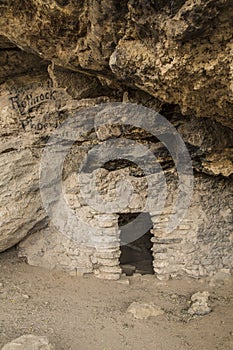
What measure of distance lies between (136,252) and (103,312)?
7.62 ft

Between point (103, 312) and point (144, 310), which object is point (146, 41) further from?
point (103, 312)

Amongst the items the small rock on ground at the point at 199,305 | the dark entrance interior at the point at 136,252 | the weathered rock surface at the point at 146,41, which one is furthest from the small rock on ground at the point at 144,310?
the weathered rock surface at the point at 146,41

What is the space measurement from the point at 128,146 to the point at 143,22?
245 centimetres

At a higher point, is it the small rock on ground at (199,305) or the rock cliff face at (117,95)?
the rock cliff face at (117,95)

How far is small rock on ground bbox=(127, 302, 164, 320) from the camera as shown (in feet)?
15.4

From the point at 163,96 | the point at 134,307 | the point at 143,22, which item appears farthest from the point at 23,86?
the point at 134,307

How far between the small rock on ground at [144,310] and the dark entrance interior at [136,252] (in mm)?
1234

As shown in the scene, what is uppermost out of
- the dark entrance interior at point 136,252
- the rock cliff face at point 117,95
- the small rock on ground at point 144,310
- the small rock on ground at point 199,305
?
the rock cliff face at point 117,95

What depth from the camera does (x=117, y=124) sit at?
484 cm

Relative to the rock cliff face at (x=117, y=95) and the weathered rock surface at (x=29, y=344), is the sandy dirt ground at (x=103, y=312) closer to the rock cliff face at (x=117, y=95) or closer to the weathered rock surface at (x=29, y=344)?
the rock cliff face at (x=117, y=95)

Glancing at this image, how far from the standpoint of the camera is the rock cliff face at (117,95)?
9.51 feet

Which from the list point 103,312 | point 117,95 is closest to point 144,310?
point 103,312

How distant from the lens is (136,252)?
707cm

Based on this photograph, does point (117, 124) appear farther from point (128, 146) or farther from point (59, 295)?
point (59, 295)
